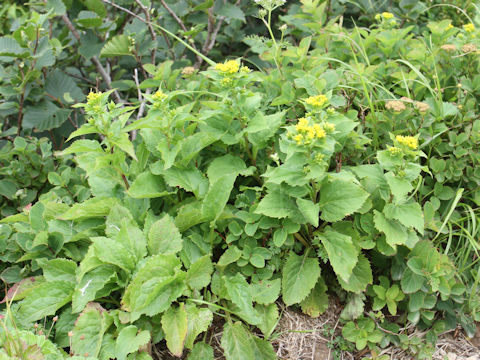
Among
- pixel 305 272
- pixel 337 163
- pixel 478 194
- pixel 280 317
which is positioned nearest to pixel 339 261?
pixel 305 272

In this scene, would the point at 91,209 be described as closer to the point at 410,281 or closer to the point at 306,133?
the point at 306,133

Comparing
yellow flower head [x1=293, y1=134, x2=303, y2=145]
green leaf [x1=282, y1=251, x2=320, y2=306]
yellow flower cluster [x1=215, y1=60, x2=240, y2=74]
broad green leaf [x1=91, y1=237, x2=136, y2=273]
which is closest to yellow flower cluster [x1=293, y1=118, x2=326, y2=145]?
yellow flower head [x1=293, y1=134, x2=303, y2=145]

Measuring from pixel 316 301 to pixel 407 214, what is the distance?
53 centimetres

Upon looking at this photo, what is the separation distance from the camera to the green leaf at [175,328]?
5.38ft

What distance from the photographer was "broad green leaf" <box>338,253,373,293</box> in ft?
6.21

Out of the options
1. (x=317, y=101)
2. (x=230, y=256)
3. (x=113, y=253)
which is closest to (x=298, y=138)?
(x=317, y=101)

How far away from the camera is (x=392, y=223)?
6.13 ft

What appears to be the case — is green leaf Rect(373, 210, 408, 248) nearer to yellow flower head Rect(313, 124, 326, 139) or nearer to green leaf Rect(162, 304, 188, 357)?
yellow flower head Rect(313, 124, 326, 139)

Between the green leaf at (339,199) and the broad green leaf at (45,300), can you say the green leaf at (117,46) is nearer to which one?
the broad green leaf at (45,300)

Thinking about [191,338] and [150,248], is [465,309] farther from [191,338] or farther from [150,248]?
[150,248]

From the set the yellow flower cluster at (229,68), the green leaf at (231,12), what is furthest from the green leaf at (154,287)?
the green leaf at (231,12)

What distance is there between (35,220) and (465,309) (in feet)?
6.37

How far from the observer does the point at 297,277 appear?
1.90m

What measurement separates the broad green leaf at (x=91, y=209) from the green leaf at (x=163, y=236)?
0.23m
